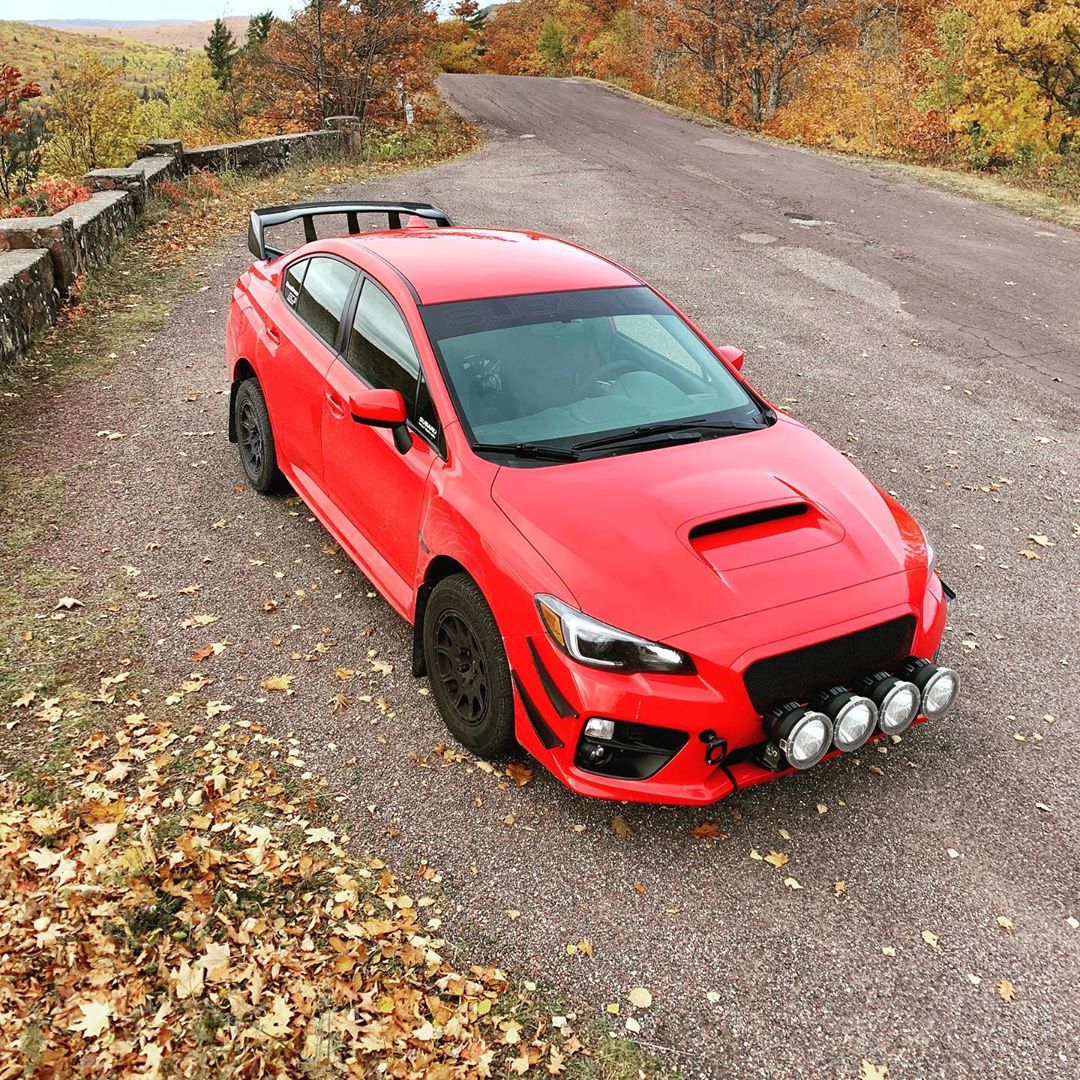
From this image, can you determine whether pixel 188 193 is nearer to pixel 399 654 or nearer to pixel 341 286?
pixel 341 286

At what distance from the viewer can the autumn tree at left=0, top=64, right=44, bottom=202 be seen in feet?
54.6

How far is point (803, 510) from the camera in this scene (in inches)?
155

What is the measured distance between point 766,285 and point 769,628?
849 centimetres

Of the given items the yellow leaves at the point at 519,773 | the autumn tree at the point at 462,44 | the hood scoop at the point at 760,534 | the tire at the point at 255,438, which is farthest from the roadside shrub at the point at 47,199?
the autumn tree at the point at 462,44

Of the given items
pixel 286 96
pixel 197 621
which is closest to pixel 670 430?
pixel 197 621

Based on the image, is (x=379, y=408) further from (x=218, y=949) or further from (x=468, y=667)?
(x=218, y=949)

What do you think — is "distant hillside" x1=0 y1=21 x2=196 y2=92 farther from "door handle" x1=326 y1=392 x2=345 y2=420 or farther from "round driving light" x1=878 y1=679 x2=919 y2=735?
"round driving light" x1=878 y1=679 x2=919 y2=735

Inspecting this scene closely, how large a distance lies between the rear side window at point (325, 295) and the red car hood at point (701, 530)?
5.86 feet

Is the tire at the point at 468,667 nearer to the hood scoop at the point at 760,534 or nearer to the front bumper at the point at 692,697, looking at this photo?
the front bumper at the point at 692,697

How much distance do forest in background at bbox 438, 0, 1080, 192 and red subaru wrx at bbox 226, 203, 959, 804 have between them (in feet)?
46.1

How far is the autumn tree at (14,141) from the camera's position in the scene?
16.6m

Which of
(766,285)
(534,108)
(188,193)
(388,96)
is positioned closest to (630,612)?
(766,285)

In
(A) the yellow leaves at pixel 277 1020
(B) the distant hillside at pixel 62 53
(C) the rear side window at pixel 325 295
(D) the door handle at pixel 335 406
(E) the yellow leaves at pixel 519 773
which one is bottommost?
(A) the yellow leaves at pixel 277 1020

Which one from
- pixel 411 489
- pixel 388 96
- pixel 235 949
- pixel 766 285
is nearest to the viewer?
pixel 235 949
